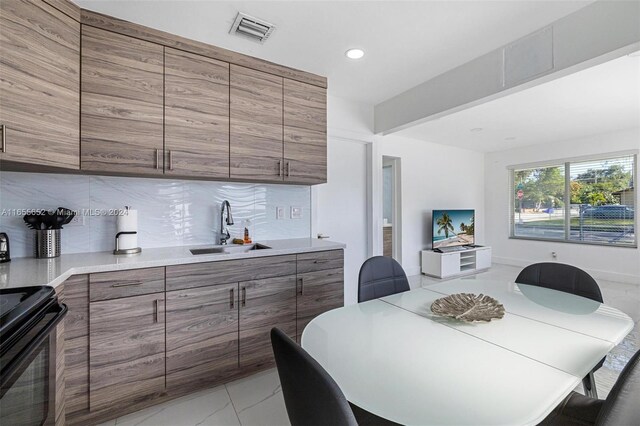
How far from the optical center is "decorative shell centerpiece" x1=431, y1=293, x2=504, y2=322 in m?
1.36

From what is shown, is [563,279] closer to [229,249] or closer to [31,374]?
[229,249]

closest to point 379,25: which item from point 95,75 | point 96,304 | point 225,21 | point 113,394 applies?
point 225,21

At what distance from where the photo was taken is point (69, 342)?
1.61 meters

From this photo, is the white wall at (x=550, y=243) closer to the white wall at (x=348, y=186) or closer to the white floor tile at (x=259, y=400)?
the white wall at (x=348, y=186)

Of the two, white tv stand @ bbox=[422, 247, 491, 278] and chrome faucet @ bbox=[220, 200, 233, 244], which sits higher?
chrome faucet @ bbox=[220, 200, 233, 244]

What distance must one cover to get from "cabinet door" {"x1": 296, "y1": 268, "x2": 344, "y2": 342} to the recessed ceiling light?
6.10 feet

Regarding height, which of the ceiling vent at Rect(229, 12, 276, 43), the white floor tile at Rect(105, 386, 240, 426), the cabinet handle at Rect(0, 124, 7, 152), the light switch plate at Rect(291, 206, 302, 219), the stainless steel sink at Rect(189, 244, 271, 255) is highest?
the ceiling vent at Rect(229, 12, 276, 43)

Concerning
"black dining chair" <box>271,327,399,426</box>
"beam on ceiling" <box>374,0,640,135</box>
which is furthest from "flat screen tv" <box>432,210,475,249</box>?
"black dining chair" <box>271,327,399,426</box>

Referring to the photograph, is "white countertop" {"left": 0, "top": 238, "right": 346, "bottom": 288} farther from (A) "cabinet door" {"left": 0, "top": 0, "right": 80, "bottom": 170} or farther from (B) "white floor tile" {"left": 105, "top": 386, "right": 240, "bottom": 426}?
(B) "white floor tile" {"left": 105, "top": 386, "right": 240, "bottom": 426}

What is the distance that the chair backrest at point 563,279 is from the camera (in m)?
1.82

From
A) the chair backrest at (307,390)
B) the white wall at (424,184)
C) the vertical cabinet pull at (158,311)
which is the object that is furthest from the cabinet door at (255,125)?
the white wall at (424,184)

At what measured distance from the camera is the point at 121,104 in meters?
1.96

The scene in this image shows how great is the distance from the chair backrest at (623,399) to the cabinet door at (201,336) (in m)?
1.90

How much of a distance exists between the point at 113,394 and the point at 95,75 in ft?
6.51
